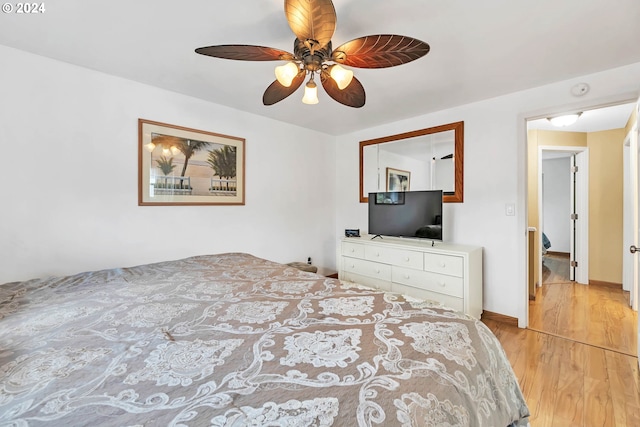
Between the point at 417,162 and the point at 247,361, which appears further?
the point at 417,162

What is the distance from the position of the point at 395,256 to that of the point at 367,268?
1.34 ft

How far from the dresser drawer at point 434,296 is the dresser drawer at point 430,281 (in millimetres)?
35

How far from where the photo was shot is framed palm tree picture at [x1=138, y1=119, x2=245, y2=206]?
2.42m

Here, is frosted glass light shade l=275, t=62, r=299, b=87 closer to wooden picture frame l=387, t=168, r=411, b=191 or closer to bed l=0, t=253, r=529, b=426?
bed l=0, t=253, r=529, b=426

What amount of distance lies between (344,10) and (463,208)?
231cm

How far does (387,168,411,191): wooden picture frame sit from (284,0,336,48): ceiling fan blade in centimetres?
238

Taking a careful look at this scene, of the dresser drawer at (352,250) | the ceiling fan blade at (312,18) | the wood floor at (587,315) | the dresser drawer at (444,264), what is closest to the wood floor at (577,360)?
the wood floor at (587,315)

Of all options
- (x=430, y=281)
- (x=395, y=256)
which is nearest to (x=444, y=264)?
(x=430, y=281)

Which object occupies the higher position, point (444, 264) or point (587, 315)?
point (444, 264)

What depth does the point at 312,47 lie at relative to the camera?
4.80ft

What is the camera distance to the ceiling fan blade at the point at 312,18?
1.21 meters

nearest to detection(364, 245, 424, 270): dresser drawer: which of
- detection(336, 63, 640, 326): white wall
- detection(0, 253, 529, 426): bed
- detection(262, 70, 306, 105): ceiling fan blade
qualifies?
detection(336, 63, 640, 326): white wall

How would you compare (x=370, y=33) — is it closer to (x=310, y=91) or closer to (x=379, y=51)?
(x=379, y=51)

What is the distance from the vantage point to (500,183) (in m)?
2.71
